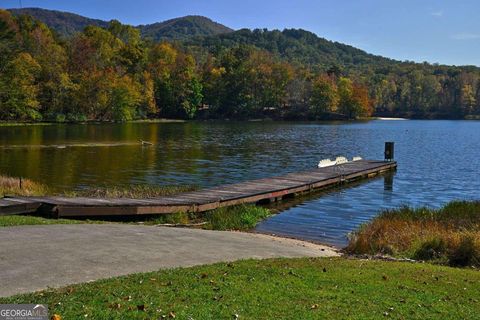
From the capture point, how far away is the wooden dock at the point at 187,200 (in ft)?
66.5

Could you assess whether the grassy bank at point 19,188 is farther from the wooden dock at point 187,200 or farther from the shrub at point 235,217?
the shrub at point 235,217

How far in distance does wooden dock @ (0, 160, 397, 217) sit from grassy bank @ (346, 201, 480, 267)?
7596mm

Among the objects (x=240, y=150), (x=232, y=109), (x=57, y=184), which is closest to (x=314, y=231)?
(x=57, y=184)

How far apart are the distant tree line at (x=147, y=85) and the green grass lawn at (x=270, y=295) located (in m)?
89.1

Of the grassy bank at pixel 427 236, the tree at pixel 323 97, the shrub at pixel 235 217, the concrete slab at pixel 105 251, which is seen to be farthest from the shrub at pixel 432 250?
the tree at pixel 323 97

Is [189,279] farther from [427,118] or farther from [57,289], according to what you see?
[427,118]

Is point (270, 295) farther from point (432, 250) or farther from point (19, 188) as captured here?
point (19, 188)

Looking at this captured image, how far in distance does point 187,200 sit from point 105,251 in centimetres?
1108

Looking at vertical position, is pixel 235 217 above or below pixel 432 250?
below

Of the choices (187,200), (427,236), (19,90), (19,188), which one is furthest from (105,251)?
(19,90)

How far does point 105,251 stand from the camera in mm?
12852

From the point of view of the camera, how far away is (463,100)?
197500 mm

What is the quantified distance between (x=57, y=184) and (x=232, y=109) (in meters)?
124

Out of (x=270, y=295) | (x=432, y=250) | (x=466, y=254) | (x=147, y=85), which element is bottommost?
(x=432, y=250)
